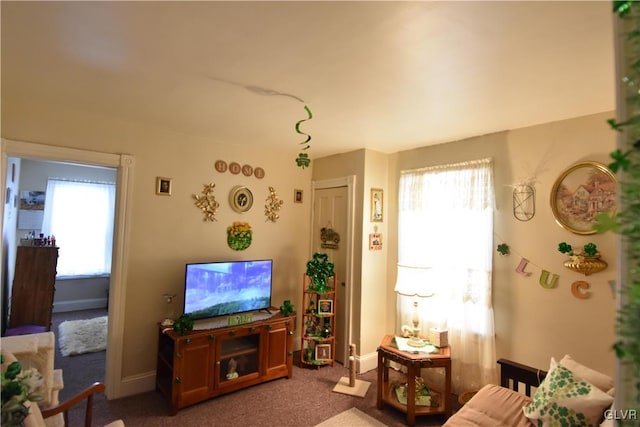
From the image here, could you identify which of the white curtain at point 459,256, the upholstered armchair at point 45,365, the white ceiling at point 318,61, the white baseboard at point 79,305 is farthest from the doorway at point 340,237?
the white baseboard at point 79,305

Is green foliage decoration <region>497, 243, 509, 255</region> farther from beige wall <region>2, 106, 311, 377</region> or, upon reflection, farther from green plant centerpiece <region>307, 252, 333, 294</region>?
beige wall <region>2, 106, 311, 377</region>

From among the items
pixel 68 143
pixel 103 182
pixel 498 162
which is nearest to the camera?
pixel 68 143

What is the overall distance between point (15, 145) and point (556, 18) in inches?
136

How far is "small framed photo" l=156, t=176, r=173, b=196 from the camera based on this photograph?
10.0 ft

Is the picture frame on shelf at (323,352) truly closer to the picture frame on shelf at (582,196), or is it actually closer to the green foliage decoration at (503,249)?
the green foliage decoration at (503,249)

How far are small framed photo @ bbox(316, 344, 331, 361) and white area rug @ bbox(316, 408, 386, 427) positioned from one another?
0.87 meters

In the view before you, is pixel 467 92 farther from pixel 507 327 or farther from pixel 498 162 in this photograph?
pixel 507 327

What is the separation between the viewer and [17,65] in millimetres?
1860

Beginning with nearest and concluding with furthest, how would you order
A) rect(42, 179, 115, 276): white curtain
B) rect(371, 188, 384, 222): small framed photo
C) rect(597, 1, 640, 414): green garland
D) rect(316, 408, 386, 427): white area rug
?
rect(597, 1, 640, 414): green garland → rect(316, 408, 386, 427): white area rug → rect(371, 188, 384, 222): small framed photo → rect(42, 179, 115, 276): white curtain

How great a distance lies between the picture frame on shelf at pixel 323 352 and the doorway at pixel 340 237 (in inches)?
7.8

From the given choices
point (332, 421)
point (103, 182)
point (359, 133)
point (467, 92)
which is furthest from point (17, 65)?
point (103, 182)

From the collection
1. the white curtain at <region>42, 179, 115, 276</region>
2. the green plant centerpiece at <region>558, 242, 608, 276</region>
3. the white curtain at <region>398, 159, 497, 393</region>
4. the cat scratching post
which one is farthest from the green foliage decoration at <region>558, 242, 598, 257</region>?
the white curtain at <region>42, 179, 115, 276</region>

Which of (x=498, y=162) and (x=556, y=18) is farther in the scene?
(x=498, y=162)

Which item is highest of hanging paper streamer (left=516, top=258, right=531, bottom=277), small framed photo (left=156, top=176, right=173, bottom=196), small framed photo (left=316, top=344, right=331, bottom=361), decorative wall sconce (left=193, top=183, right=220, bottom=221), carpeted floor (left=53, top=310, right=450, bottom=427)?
small framed photo (left=156, top=176, right=173, bottom=196)
